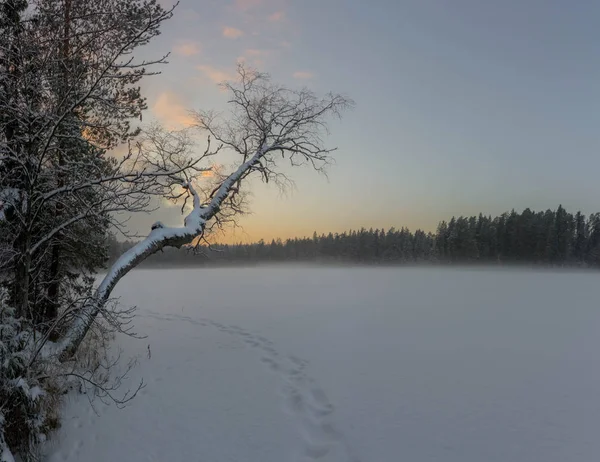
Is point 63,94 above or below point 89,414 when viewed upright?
above

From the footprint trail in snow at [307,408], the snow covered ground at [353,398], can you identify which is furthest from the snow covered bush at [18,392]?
the footprint trail in snow at [307,408]

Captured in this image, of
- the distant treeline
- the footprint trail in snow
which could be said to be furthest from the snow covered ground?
the distant treeline

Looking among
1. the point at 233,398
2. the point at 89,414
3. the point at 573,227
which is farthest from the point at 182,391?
the point at 573,227

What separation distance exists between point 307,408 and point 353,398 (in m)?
0.76

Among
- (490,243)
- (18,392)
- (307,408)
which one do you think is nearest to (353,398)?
(307,408)

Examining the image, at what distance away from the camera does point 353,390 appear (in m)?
6.05

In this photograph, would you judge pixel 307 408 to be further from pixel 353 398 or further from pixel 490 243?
pixel 490 243

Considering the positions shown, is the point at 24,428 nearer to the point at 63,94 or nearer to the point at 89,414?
the point at 89,414

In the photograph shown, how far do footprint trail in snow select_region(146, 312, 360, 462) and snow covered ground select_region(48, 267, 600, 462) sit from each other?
0.9 inches

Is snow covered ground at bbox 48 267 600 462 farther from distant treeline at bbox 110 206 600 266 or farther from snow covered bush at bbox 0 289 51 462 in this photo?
distant treeline at bbox 110 206 600 266

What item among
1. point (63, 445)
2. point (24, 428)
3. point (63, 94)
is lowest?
point (63, 445)

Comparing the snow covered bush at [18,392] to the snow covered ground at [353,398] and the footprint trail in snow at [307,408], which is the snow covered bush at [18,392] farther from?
the footprint trail in snow at [307,408]

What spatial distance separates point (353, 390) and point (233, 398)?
6.36ft

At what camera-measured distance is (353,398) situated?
569 cm
